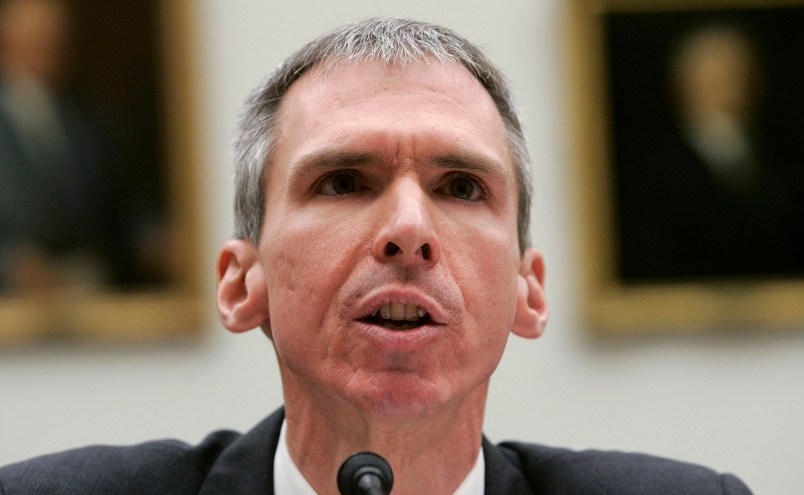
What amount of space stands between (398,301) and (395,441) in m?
0.39

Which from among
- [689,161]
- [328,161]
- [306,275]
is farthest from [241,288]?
[689,161]

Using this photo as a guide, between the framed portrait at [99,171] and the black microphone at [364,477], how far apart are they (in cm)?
431

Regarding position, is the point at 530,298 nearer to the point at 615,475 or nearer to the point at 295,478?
the point at 615,475

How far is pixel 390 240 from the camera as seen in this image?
8.21ft

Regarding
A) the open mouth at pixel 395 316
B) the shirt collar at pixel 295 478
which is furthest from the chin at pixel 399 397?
the shirt collar at pixel 295 478

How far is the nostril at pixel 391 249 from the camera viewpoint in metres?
2.52

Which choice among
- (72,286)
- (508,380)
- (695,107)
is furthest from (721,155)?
(72,286)

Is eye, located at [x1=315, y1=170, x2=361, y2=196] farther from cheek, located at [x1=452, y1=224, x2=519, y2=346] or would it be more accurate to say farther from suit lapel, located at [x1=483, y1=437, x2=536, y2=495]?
suit lapel, located at [x1=483, y1=437, x2=536, y2=495]

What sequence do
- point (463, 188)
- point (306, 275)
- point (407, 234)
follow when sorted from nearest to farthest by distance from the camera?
point (407, 234) → point (306, 275) → point (463, 188)

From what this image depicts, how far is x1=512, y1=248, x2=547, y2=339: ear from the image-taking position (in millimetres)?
3000

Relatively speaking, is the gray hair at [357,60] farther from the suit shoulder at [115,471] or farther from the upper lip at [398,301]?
the suit shoulder at [115,471]

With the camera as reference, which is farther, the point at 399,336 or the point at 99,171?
the point at 99,171

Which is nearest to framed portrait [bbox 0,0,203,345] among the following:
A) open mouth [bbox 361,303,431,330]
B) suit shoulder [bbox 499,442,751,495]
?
suit shoulder [bbox 499,442,751,495]

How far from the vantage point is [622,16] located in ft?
21.8
